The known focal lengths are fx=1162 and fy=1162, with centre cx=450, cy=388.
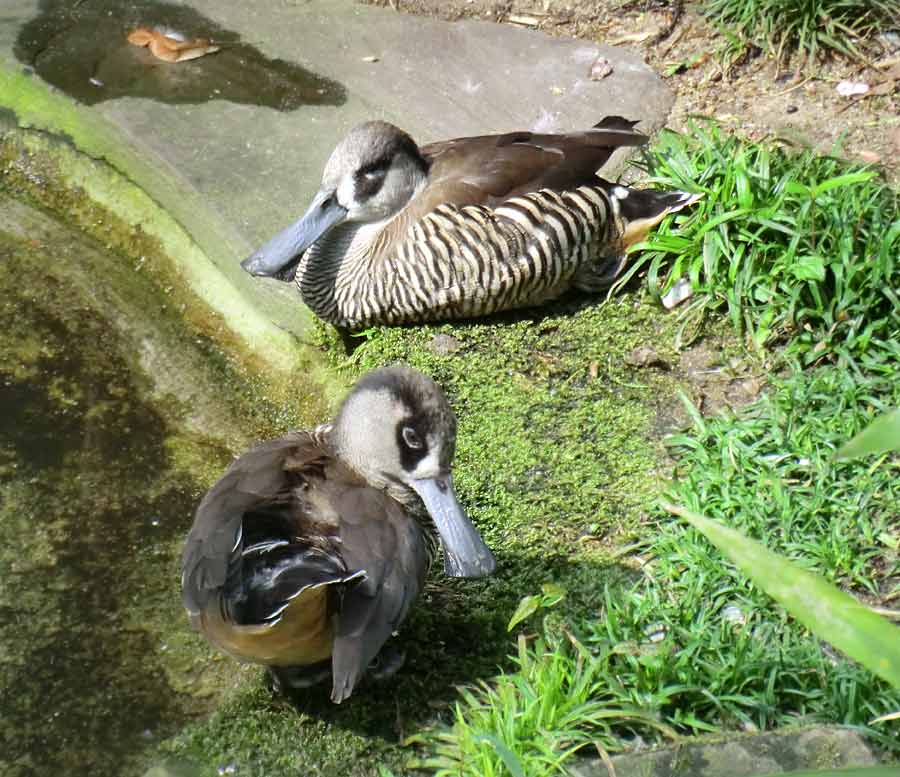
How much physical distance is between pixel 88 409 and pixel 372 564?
2154 millimetres

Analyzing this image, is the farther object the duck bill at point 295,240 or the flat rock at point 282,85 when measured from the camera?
the flat rock at point 282,85

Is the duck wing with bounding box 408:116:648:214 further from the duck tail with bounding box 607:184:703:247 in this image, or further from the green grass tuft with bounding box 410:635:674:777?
the green grass tuft with bounding box 410:635:674:777

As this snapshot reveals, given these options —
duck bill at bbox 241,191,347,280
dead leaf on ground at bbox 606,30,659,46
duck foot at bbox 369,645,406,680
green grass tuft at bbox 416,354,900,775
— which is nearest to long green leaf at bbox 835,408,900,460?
green grass tuft at bbox 416,354,900,775

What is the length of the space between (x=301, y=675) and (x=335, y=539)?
1.73 feet

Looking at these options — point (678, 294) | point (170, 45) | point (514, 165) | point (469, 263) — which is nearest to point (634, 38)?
point (514, 165)

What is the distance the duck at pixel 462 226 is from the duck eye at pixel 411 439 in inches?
63.4

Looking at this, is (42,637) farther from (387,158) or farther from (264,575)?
(387,158)

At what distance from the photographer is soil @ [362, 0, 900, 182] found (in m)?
5.61

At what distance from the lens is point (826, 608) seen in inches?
55.3

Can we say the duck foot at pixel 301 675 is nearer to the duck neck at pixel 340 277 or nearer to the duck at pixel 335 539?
the duck at pixel 335 539

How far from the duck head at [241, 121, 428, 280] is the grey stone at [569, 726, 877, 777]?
2.83 meters

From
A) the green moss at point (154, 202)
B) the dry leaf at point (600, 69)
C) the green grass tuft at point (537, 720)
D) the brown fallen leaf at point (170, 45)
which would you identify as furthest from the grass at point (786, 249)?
the brown fallen leaf at point (170, 45)

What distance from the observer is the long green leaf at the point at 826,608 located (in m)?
1.39

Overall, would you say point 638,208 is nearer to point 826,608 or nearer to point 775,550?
point 775,550
